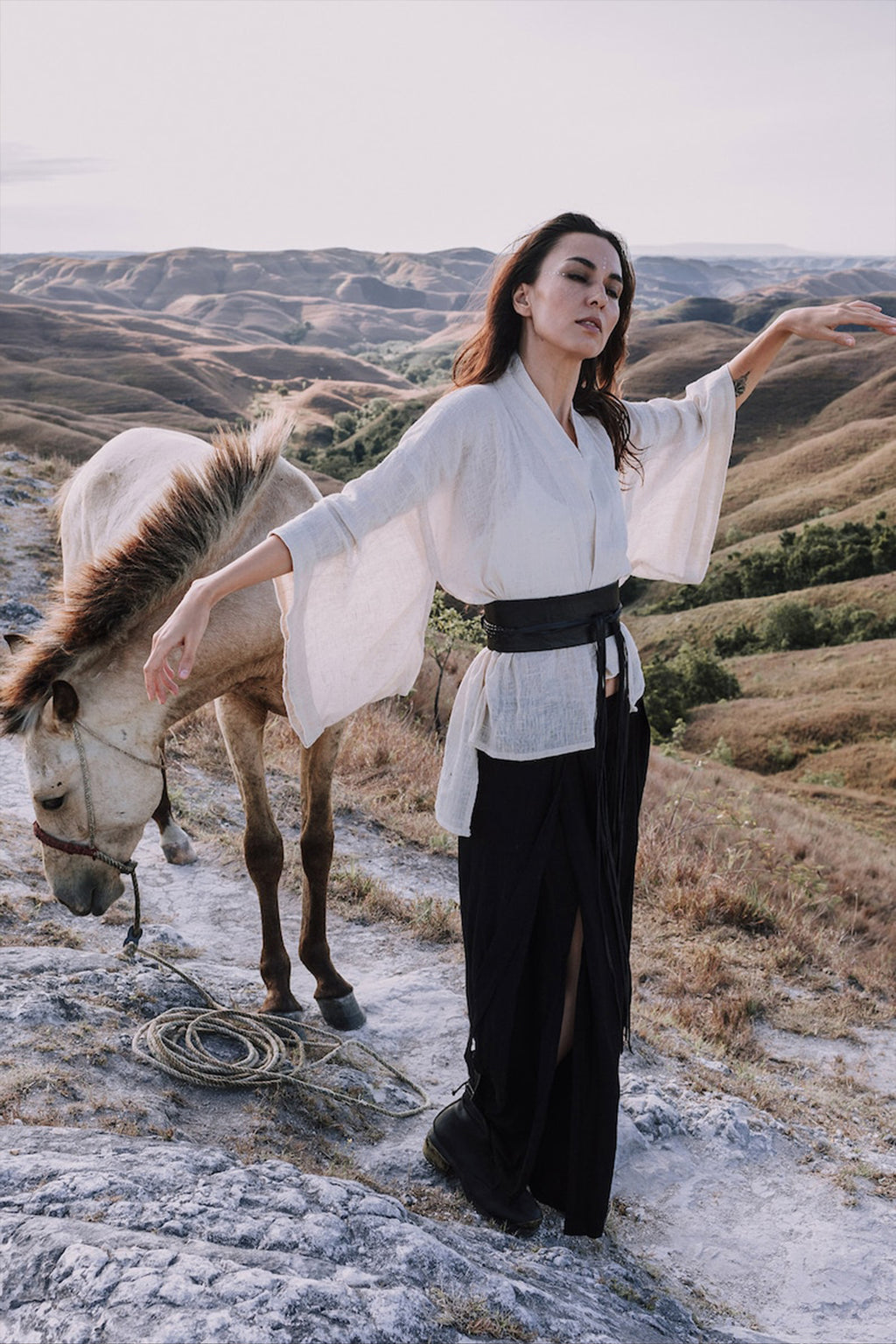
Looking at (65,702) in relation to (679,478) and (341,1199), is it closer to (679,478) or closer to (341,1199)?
(341,1199)

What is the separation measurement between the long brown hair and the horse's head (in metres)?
1.46

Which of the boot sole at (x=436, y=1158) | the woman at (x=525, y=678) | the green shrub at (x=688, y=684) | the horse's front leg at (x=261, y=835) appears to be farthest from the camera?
the green shrub at (x=688, y=684)

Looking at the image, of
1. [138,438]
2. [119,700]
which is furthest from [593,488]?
[138,438]

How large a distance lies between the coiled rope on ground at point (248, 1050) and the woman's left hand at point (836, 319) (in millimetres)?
2685

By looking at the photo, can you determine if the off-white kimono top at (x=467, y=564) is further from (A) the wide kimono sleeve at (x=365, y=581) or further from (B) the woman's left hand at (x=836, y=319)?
(B) the woman's left hand at (x=836, y=319)

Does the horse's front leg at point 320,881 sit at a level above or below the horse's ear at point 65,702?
below

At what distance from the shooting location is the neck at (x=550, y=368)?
253 cm

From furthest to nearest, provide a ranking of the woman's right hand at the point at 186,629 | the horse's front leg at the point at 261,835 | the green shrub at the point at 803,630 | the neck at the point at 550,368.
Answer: the green shrub at the point at 803,630 < the horse's front leg at the point at 261,835 < the neck at the point at 550,368 < the woman's right hand at the point at 186,629

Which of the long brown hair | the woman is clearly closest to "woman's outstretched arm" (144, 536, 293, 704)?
the woman

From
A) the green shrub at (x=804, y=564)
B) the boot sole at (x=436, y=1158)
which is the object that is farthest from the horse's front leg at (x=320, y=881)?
the green shrub at (x=804, y=564)

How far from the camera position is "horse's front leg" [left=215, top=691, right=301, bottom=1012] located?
364 cm

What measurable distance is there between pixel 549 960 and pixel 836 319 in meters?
2.03

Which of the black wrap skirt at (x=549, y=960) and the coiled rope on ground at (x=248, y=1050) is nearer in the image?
the black wrap skirt at (x=549, y=960)

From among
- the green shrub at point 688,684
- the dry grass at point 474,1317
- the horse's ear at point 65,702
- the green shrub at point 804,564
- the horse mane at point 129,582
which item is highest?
the horse mane at point 129,582
